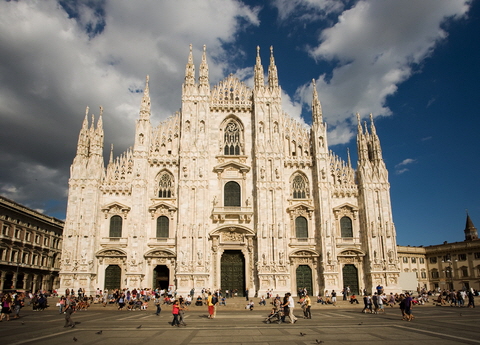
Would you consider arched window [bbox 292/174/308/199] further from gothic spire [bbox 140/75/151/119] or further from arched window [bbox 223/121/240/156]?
gothic spire [bbox 140/75/151/119]

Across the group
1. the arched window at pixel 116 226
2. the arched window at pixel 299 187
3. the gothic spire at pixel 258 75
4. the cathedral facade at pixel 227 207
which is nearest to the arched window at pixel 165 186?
the cathedral facade at pixel 227 207

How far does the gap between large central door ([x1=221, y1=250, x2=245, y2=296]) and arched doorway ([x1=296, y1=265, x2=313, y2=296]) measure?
5.66 metres

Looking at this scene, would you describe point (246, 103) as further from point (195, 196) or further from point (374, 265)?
point (374, 265)

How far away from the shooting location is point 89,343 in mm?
12945

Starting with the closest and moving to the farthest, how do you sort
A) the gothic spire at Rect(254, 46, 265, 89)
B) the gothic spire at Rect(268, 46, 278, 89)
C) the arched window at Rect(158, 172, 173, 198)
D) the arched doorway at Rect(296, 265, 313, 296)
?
the arched doorway at Rect(296, 265, 313, 296), the arched window at Rect(158, 172, 173, 198), the gothic spire at Rect(254, 46, 265, 89), the gothic spire at Rect(268, 46, 278, 89)

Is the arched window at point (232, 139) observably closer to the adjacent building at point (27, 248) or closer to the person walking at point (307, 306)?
the person walking at point (307, 306)

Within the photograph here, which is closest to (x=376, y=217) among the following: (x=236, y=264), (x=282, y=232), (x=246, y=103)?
(x=282, y=232)

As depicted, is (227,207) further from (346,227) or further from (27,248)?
(27,248)

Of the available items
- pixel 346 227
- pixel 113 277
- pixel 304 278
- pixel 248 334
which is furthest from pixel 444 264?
pixel 248 334

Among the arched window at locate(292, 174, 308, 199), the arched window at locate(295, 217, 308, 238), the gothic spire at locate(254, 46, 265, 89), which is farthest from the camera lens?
the gothic spire at locate(254, 46, 265, 89)

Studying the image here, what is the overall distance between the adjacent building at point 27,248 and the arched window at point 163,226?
22.5 meters

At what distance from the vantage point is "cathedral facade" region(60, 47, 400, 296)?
37.9 meters

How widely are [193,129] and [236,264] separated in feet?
48.7

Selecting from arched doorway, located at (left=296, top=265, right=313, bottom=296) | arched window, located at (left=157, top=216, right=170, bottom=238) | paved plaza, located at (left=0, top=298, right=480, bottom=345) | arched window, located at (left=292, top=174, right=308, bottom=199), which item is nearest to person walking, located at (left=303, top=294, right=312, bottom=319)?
paved plaza, located at (left=0, top=298, right=480, bottom=345)
